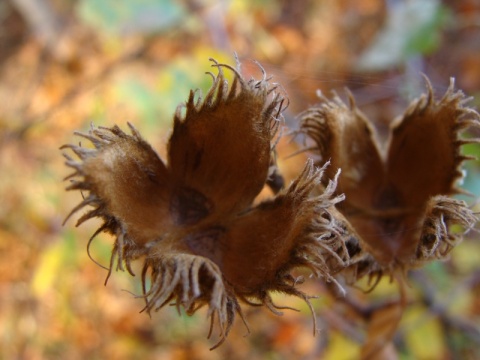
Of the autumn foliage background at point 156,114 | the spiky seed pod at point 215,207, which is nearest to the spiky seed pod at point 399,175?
the spiky seed pod at point 215,207

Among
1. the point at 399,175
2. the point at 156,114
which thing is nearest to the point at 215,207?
the point at 399,175

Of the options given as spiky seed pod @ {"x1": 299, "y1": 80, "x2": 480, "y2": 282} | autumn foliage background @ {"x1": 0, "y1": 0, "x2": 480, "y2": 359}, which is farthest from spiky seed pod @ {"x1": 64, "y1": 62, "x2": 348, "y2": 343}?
autumn foliage background @ {"x1": 0, "y1": 0, "x2": 480, "y2": 359}

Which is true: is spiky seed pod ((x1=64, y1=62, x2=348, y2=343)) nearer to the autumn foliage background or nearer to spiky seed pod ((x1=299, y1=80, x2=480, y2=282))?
spiky seed pod ((x1=299, y1=80, x2=480, y2=282))

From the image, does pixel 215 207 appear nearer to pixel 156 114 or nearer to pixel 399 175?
pixel 399 175

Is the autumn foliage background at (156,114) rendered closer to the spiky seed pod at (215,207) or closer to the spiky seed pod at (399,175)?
the spiky seed pod at (399,175)

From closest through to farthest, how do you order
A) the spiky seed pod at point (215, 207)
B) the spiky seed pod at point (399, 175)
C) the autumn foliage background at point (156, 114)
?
the spiky seed pod at point (215, 207)
the spiky seed pod at point (399, 175)
the autumn foliage background at point (156, 114)

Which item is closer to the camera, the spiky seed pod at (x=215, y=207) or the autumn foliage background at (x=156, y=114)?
the spiky seed pod at (x=215, y=207)

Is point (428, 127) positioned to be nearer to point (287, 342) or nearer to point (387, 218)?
point (387, 218)
